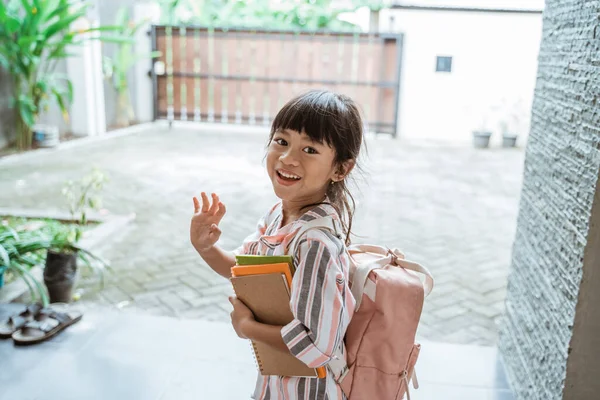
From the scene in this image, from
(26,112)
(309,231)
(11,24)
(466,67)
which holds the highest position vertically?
(11,24)

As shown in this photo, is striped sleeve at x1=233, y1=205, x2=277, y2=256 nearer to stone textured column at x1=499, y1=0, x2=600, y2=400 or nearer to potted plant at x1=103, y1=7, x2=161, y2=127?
stone textured column at x1=499, y1=0, x2=600, y2=400

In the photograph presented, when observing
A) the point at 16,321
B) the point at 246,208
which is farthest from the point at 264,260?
the point at 246,208

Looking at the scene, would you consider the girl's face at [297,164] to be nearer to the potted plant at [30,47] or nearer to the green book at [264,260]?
the green book at [264,260]

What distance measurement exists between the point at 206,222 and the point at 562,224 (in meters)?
1.14

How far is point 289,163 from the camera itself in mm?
1295

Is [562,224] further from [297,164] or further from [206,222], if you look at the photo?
[206,222]

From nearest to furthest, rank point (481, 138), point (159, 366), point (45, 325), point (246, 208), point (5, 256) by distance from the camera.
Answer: point (159, 366) < point (45, 325) < point (5, 256) < point (246, 208) < point (481, 138)

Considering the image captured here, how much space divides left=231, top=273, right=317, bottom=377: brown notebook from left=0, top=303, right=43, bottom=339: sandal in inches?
66.1

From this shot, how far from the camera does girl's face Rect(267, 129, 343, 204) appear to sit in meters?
1.30

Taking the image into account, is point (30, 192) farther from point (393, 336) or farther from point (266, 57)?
point (266, 57)

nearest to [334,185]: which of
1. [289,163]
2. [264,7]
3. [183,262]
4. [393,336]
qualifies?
[289,163]

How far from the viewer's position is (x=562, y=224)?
1.83 meters

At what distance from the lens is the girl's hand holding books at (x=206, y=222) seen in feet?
4.88

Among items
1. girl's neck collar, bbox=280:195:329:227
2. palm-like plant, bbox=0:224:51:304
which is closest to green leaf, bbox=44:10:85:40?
palm-like plant, bbox=0:224:51:304
